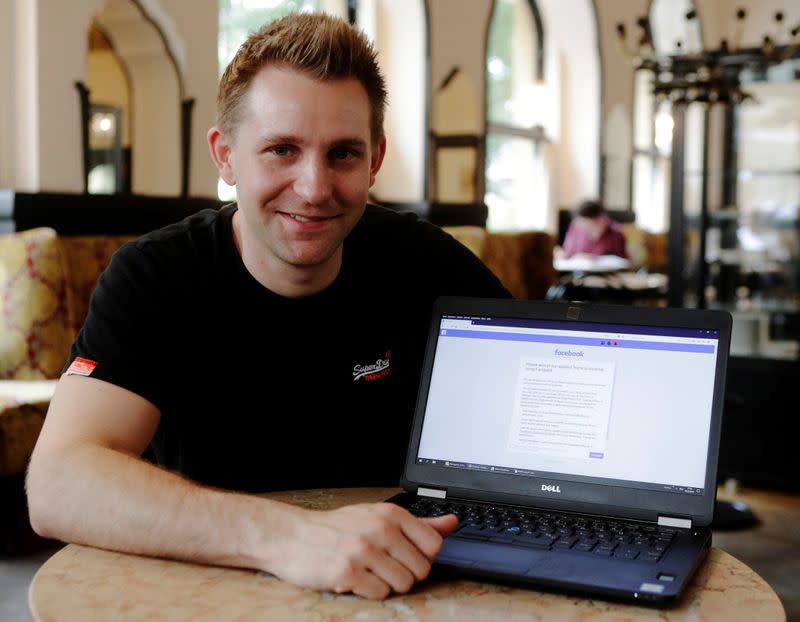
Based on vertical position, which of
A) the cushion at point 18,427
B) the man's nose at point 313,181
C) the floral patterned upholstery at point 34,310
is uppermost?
the man's nose at point 313,181

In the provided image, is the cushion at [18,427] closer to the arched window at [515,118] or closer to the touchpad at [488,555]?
the touchpad at [488,555]

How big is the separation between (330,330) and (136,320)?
0.26 metres

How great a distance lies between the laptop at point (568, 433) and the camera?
1.01 meters

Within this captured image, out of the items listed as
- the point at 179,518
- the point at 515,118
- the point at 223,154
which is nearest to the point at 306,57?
the point at 223,154

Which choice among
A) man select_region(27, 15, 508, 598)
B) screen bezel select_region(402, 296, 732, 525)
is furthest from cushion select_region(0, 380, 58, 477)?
screen bezel select_region(402, 296, 732, 525)

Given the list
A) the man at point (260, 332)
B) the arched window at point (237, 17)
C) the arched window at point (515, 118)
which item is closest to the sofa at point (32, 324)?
the arched window at point (237, 17)

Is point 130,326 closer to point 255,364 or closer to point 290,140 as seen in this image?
point 255,364

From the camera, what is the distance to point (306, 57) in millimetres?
1235

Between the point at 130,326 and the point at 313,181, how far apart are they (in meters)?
0.31

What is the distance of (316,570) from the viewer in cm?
92

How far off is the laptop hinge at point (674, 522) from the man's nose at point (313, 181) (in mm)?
549

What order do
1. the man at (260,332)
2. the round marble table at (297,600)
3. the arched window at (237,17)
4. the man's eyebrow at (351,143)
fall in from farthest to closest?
A: the arched window at (237,17), the man's eyebrow at (351,143), the man at (260,332), the round marble table at (297,600)

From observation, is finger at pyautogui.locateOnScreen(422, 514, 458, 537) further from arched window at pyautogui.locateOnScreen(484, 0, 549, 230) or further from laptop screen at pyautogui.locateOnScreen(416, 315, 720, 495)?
arched window at pyautogui.locateOnScreen(484, 0, 549, 230)

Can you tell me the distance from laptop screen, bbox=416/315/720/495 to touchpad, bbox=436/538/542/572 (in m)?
0.15
